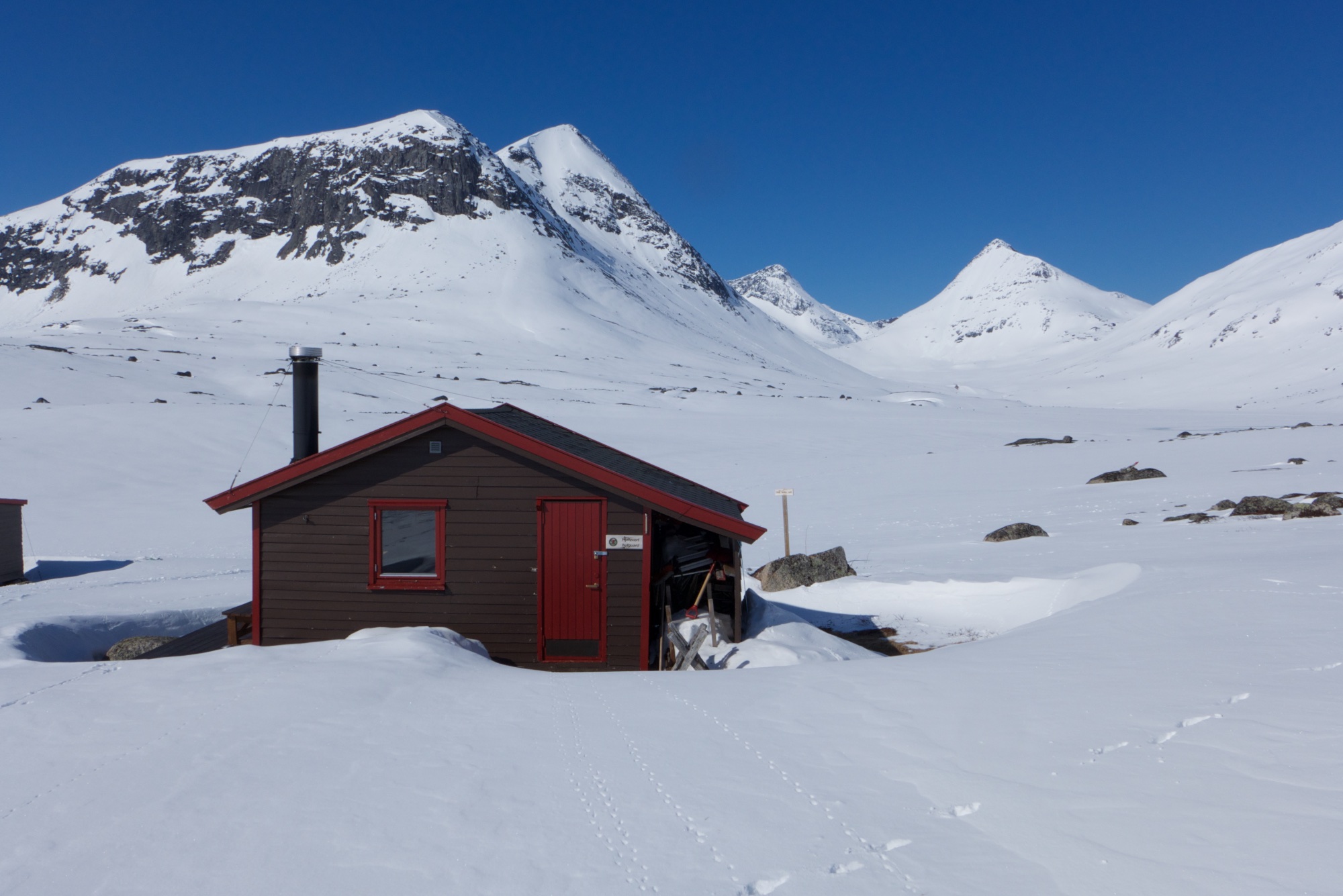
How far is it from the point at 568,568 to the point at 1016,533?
1254cm

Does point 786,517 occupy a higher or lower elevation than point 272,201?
lower

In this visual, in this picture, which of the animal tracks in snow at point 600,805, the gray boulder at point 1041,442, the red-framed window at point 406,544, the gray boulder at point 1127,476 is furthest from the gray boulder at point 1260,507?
the gray boulder at point 1041,442

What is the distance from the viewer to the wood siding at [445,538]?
9773 mm

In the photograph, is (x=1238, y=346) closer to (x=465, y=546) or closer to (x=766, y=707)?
(x=465, y=546)

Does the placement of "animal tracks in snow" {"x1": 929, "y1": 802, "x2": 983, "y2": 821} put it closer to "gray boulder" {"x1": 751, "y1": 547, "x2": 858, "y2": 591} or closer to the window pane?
the window pane

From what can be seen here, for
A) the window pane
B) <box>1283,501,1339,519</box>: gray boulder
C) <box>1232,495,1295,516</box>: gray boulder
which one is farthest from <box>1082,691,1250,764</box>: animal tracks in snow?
<box>1232,495,1295,516</box>: gray boulder

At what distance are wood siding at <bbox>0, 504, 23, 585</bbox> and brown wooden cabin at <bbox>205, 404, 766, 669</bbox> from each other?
11717 mm

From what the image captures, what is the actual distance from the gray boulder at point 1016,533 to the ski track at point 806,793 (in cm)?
1368

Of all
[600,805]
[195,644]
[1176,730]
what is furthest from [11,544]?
[1176,730]

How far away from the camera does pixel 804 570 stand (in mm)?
16016

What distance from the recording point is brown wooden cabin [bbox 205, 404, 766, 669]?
9.77 m

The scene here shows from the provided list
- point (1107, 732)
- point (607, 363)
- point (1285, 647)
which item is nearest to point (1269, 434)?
point (1285, 647)

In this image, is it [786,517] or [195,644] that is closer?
[195,644]

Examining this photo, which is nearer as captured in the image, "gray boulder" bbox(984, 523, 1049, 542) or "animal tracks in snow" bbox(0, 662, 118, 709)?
"animal tracks in snow" bbox(0, 662, 118, 709)
